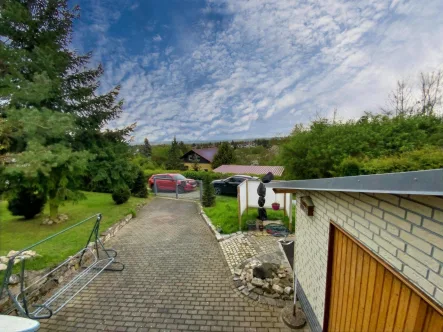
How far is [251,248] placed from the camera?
22.5ft

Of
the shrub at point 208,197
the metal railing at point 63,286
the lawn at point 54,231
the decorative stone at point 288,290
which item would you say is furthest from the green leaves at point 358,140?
the lawn at point 54,231

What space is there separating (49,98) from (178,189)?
344 inches

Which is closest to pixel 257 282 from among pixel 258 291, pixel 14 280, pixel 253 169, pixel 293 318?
pixel 258 291

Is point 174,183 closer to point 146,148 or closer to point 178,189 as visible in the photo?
point 178,189

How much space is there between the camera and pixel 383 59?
31.6 feet

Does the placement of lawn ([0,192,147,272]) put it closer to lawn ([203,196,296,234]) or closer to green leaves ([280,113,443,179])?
lawn ([203,196,296,234])

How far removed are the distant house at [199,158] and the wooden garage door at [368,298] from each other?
35.4m

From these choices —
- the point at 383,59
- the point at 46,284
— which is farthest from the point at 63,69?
the point at 383,59

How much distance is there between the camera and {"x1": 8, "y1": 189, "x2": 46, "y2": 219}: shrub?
913 cm

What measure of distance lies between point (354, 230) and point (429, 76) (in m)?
22.6

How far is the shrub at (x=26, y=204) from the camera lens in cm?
913

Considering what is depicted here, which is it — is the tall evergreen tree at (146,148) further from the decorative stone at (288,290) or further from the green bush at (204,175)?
the decorative stone at (288,290)

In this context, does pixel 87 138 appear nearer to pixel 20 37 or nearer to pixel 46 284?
pixel 20 37

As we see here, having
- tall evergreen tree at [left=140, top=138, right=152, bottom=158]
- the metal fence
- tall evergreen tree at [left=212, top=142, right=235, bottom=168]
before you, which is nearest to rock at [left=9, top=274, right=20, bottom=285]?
the metal fence
